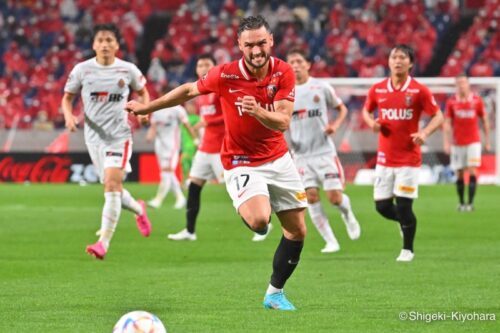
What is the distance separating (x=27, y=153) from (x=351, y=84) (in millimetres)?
8350

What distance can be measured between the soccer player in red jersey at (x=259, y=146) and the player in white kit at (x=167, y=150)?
12.0 meters

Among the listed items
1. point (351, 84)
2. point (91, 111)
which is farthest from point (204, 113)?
point (351, 84)

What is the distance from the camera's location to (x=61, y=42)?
36.1 metres

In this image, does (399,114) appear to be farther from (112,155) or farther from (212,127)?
(212,127)

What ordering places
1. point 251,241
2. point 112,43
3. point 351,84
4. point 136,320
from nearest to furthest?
point 136,320 < point 112,43 < point 251,241 < point 351,84

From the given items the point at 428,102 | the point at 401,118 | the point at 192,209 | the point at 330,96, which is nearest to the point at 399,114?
the point at 401,118

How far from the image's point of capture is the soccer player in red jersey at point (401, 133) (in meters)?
11.9

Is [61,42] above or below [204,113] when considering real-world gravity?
below

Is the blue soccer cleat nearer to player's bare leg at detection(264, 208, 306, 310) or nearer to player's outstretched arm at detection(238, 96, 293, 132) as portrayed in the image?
player's bare leg at detection(264, 208, 306, 310)

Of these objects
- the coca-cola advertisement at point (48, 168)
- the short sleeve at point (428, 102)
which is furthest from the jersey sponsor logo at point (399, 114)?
the coca-cola advertisement at point (48, 168)

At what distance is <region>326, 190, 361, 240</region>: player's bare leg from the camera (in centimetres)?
1327

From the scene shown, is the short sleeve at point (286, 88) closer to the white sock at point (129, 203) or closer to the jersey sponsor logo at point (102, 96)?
the jersey sponsor logo at point (102, 96)

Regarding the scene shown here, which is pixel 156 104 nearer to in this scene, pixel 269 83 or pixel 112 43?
pixel 269 83

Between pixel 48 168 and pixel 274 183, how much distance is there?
20.7 metres
